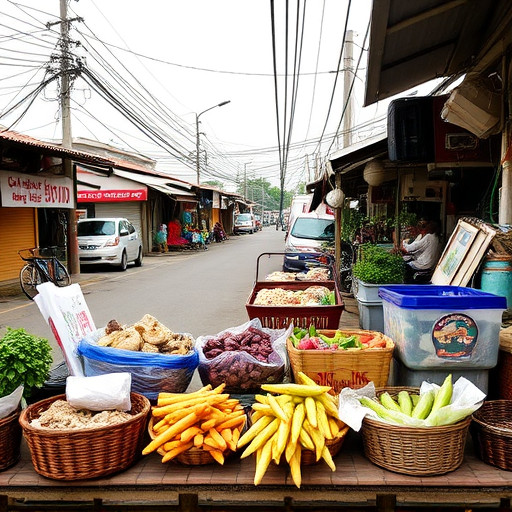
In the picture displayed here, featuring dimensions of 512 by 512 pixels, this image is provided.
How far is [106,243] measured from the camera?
59.4 feet

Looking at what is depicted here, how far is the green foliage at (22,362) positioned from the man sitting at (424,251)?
21.9 feet

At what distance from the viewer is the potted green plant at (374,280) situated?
6117 millimetres

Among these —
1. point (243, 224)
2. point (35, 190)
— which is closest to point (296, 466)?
point (35, 190)

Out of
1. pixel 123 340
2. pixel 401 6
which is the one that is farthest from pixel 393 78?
pixel 123 340

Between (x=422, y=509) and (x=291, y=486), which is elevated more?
(x=291, y=486)

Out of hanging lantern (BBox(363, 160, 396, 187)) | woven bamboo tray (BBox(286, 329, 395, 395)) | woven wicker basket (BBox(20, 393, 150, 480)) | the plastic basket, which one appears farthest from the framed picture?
hanging lantern (BBox(363, 160, 396, 187))

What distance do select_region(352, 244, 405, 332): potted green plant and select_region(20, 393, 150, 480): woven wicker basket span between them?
3.70 m

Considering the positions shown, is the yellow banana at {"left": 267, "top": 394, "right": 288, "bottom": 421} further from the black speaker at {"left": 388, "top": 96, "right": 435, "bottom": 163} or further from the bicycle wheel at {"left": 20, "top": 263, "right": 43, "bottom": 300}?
the bicycle wheel at {"left": 20, "top": 263, "right": 43, "bottom": 300}

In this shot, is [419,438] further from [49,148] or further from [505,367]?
[49,148]

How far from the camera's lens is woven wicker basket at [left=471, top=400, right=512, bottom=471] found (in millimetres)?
2727

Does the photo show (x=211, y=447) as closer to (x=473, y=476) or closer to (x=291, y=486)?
(x=291, y=486)

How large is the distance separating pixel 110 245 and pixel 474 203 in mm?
12524

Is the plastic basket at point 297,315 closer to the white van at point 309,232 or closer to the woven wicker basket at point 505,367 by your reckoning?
the woven wicker basket at point 505,367

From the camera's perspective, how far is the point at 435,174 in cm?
986
